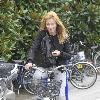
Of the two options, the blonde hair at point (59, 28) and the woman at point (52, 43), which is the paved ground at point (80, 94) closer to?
the woman at point (52, 43)

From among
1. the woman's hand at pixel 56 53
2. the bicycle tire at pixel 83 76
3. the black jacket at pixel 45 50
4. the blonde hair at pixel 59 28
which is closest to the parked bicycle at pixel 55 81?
the bicycle tire at pixel 83 76

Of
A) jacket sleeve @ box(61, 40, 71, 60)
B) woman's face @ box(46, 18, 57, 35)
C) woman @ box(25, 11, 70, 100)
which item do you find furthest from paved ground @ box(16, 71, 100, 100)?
woman's face @ box(46, 18, 57, 35)

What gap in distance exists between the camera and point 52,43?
634 centimetres

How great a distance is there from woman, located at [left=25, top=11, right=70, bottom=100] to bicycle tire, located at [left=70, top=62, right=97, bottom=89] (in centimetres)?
335

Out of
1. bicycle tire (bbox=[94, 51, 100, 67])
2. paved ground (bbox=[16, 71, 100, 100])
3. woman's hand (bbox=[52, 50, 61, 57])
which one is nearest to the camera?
woman's hand (bbox=[52, 50, 61, 57])

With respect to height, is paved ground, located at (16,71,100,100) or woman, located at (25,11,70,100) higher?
woman, located at (25,11,70,100)

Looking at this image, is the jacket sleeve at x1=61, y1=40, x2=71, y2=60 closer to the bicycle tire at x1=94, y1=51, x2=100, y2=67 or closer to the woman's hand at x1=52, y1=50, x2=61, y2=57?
the woman's hand at x1=52, y1=50, x2=61, y2=57

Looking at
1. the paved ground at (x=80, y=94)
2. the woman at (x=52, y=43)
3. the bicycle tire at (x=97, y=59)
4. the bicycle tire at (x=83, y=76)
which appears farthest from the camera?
the bicycle tire at (x=97, y=59)

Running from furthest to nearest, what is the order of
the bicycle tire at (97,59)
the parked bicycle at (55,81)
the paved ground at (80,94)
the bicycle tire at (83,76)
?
the bicycle tire at (97,59) < the bicycle tire at (83,76) < the paved ground at (80,94) < the parked bicycle at (55,81)

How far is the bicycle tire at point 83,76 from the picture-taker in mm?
9758

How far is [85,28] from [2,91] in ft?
15.5

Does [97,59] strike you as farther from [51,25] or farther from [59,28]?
[51,25]

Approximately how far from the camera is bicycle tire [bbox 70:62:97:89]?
9758 mm

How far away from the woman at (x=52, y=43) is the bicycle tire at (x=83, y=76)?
3.35 metres
